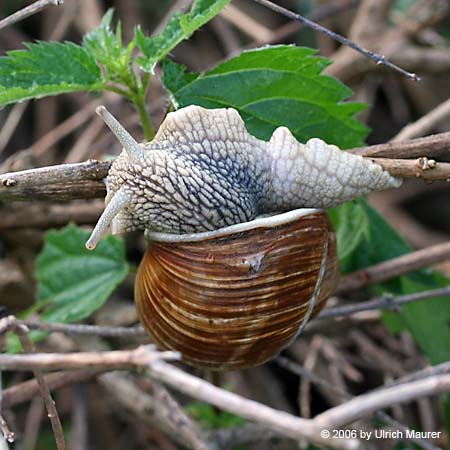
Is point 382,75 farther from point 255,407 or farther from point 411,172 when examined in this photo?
point 255,407

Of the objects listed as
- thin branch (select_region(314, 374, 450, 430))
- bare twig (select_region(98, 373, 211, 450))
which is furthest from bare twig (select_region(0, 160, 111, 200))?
thin branch (select_region(314, 374, 450, 430))

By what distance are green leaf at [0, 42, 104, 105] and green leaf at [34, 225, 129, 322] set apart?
64 centimetres

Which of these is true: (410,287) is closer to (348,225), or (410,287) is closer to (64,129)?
(348,225)

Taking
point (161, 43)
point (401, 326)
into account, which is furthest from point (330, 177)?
point (401, 326)

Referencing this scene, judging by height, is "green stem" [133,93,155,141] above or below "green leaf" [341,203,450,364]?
above

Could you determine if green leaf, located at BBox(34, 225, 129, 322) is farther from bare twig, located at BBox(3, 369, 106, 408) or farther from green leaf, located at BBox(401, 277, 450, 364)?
green leaf, located at BBox(401, 277, 450, 364)

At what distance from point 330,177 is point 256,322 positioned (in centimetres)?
39

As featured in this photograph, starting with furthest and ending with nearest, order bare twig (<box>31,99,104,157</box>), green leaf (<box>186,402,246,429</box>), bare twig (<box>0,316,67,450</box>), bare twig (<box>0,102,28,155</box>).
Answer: bare twig (<box>31,99,104,157</box>), bare twig (<box>0,102,28,155</box>), green leaf (<box>186,402,246,429</box>), bare twig (<box>0,316,67,450</box>)

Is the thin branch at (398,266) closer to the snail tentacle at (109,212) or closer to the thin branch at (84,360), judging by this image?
the snail tentacle at (109,212)

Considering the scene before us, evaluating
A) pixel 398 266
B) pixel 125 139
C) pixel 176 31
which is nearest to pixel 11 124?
pixel 176 31

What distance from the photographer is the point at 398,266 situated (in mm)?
2303

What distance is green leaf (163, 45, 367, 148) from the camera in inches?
72.6

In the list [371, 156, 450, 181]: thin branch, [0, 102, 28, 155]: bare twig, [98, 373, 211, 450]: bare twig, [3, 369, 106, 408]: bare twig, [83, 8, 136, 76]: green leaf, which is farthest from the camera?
[0, 102, 28, 155]: bare twig

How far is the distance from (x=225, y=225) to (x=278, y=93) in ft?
1.40
